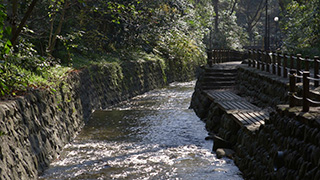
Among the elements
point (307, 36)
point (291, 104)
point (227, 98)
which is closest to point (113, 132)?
point (227, 98)

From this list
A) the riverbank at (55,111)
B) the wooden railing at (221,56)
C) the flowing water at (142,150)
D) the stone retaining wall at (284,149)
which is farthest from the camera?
the wooden railing at (221,56)

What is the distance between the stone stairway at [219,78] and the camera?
64.3 feet

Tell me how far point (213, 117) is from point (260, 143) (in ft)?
18.0

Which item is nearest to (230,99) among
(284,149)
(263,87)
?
(263,87)

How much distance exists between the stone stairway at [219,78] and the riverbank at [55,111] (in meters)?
4.67

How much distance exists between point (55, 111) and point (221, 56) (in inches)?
677

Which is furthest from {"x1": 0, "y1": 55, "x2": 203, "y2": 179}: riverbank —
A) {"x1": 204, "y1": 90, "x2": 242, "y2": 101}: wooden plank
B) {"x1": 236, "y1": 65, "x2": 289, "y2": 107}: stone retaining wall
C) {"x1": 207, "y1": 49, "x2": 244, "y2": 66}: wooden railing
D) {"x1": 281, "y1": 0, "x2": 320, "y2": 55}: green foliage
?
{"x1": 281, "y1": 0, "x2": 320, "y2": 55}: green foliage

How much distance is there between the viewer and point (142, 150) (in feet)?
39.0

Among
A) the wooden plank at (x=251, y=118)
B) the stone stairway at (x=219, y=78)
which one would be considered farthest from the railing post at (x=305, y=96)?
the stone stairway at (x=219, y=78)

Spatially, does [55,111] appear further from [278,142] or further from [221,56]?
[221,56]

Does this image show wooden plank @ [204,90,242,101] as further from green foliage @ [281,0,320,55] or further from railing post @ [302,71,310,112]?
railing post @ [302,71,310,112]

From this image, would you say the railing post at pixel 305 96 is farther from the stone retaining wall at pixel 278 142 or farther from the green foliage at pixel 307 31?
the green foliage at pixel 307 31

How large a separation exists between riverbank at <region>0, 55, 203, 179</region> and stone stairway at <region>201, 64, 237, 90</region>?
15.3ft

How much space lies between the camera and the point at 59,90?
43.0 feet
